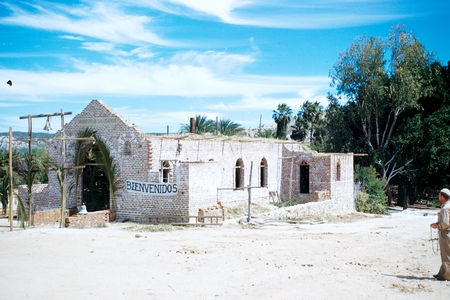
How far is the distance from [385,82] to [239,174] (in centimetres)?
1456

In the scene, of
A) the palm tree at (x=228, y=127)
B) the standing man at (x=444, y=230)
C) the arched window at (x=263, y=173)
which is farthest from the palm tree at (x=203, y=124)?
the standing man at (x=444, y=230)

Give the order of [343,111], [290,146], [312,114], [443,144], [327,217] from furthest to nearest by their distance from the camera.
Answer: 1. [312,114]
2. [343,111]
3. [443,144]
4. [290,146]
5. [327,217]

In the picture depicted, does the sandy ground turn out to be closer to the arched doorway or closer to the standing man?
the standing man

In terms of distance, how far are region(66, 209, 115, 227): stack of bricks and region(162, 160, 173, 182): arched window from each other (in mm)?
2614

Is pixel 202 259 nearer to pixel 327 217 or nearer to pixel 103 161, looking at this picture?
pixel 103 161

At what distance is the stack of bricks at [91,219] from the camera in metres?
17.2

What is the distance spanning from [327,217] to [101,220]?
11.2m

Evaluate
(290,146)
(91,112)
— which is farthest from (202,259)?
(290,146)

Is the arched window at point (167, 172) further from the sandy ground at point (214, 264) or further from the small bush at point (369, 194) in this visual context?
the small bush at point (369, 194)

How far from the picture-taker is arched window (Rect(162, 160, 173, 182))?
19.4 m

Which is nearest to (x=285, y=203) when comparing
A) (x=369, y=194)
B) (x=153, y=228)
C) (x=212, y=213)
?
(x=369, y=194)

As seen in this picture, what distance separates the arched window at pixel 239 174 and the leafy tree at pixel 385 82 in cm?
1250

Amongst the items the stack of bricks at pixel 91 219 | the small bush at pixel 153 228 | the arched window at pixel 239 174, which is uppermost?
the arched window at pixel 239 174

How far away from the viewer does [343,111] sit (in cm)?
3481
